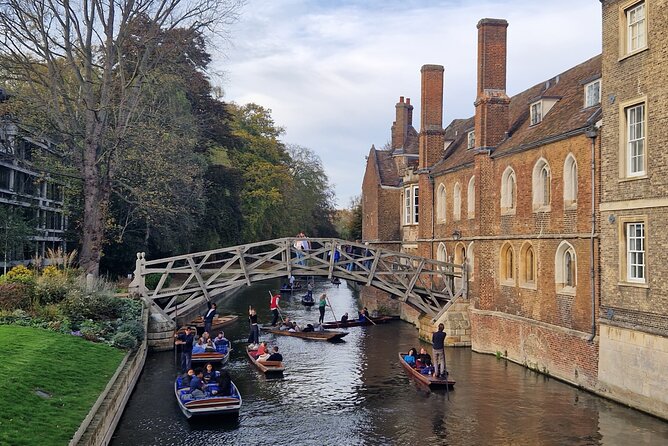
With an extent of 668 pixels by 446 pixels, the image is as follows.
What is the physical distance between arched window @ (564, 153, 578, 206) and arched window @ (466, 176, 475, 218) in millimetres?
6981

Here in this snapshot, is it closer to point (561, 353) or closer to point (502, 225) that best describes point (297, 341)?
point (502, 225)

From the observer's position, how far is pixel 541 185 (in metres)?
21.6

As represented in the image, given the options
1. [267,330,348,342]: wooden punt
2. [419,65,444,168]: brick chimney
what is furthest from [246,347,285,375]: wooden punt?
[419,65,444,168]: brick chimney

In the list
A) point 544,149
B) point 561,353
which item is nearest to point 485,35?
point 544,149

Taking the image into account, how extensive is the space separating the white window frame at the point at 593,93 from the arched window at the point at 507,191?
3.99 meters

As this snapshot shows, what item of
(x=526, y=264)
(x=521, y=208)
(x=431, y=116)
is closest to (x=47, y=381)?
(x=526, y=264)

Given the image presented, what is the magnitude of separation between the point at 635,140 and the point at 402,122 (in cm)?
2438

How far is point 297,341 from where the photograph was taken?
2812 centimetres

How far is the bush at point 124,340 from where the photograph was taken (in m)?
19.2

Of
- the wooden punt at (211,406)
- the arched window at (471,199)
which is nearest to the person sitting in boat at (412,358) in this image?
the wooden punt at (211,406)

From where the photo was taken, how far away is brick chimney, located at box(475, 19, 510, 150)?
25.1 metres

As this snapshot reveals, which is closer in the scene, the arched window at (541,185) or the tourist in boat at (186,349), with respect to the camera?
A: the tourist in boat at (186,349)

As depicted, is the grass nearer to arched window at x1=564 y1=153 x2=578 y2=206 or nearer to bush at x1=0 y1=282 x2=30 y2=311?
bush at x1=0 y1=282 x2=30 y2=311

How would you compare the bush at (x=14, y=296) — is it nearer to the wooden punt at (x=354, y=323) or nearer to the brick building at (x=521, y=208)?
the wooden punt at (x=354, y=323)
